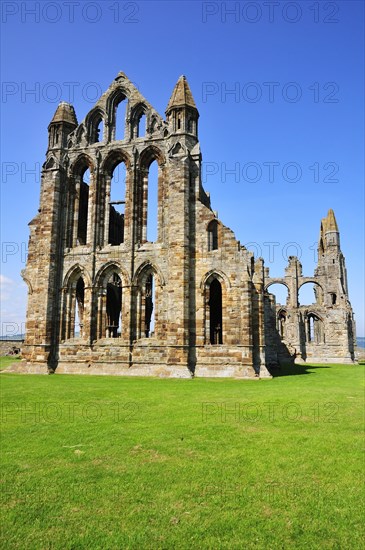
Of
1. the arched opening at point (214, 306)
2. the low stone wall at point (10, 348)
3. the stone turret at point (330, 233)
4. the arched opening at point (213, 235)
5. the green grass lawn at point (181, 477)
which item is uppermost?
the stone turret at point (330, 233)

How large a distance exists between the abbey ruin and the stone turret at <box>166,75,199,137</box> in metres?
0.08

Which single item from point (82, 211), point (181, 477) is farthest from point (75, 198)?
point (181, 477)

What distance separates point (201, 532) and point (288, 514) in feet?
3.80

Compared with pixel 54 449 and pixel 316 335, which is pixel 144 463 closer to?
A: pixel 54 449

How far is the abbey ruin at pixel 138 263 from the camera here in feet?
72.1

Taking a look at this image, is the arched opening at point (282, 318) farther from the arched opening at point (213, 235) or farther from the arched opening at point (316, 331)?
Answer: the arched opening at point (213, 235)

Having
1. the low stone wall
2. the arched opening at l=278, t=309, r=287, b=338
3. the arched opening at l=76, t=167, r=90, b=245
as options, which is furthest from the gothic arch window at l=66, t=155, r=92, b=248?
the arched opening at l=278, t=309, r=287, b=338

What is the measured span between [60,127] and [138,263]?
10979 mm

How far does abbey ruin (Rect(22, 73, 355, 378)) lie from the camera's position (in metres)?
22.0

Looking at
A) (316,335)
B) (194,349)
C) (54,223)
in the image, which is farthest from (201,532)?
(316,335)

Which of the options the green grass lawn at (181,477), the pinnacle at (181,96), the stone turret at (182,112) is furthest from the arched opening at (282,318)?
the green grass lawn at (181,477)

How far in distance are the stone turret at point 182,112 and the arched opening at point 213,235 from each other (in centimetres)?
587

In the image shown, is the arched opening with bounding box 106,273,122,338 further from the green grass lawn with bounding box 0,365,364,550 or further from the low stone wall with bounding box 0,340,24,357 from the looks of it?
the green grass lawn with bounding box 0,365,364,550

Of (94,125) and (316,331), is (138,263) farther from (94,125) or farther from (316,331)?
(316,331)
